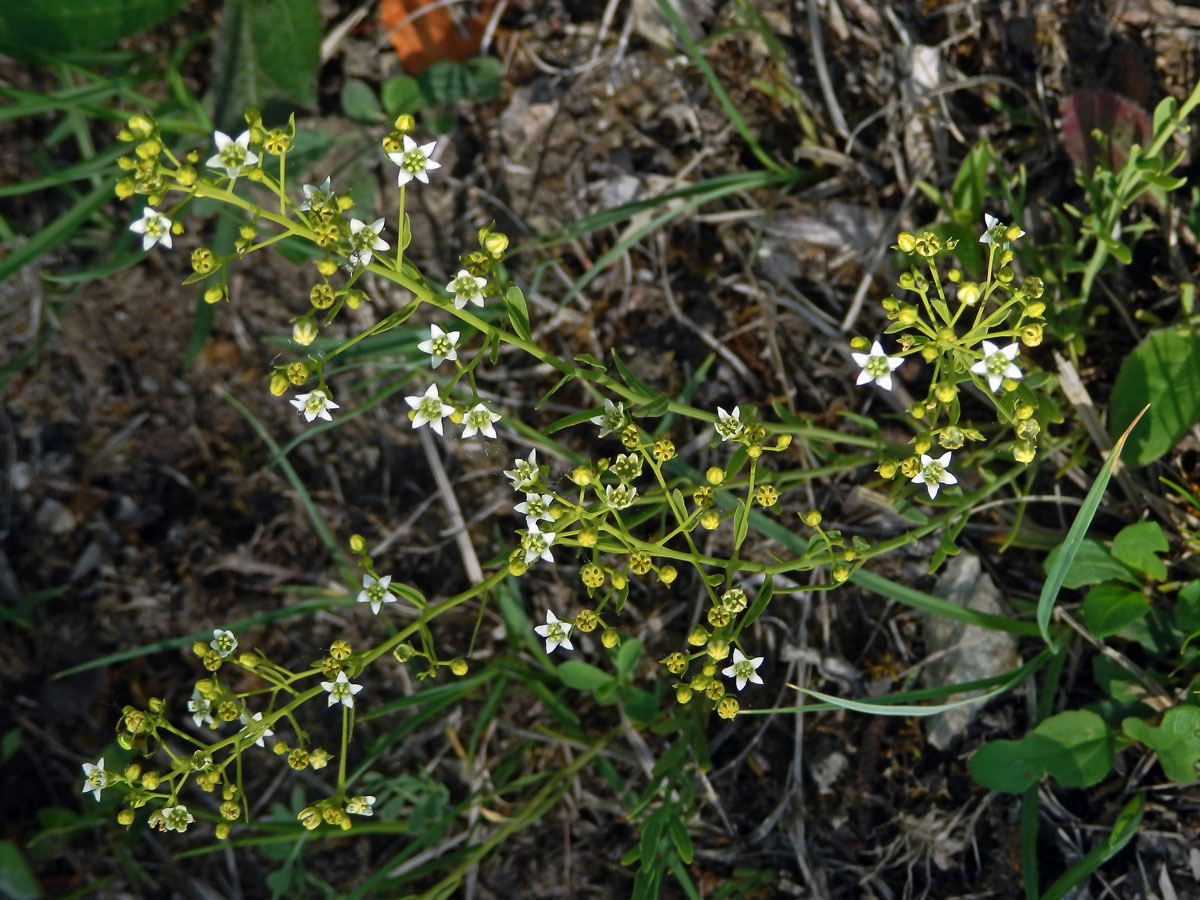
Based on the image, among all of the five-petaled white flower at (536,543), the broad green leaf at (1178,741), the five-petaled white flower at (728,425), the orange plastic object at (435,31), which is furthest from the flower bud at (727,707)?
the orange plastic object at (435,31)

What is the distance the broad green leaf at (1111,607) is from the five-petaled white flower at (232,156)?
3278 millimetres

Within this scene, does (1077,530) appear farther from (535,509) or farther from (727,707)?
(535,509)

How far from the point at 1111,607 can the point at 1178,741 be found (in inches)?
19.4

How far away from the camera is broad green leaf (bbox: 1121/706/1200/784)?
11.0 ft

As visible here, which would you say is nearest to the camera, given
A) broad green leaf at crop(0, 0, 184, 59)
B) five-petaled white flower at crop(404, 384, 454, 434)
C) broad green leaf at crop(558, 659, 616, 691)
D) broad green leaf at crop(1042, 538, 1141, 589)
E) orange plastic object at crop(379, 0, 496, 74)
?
five-petaled white flower at crop(404, 384, 454, 434)

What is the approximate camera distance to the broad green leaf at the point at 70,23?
15.1ft

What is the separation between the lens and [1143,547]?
3.55m

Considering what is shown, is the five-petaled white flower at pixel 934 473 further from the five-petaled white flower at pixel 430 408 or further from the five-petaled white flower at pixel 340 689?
the five-petaled white flower at pixel 340 689

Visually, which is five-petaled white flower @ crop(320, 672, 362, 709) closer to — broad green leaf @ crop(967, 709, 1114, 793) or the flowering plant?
the flowering plant

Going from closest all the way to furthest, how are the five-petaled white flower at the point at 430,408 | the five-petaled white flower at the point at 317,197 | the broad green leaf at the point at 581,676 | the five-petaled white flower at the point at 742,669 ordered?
the five-petaled white flower at the point at 317,197, the five-petaled white flower at the point at 430,408, the five-petaled white flower at the point at 742,669, the broad green leaf at the point at 581,676

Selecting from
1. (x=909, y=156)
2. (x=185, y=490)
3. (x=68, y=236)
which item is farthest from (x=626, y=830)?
(x=68, y=236)

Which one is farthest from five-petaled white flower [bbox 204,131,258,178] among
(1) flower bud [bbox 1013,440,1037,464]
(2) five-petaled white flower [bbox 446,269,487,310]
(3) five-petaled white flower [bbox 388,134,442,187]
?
(1) flower bud [bbox 1013,440,1037,464]

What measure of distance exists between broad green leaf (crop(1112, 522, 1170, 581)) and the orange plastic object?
12.7ft

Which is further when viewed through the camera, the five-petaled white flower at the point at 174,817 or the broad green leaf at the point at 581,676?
the broad green leaf at the point at 581,676
